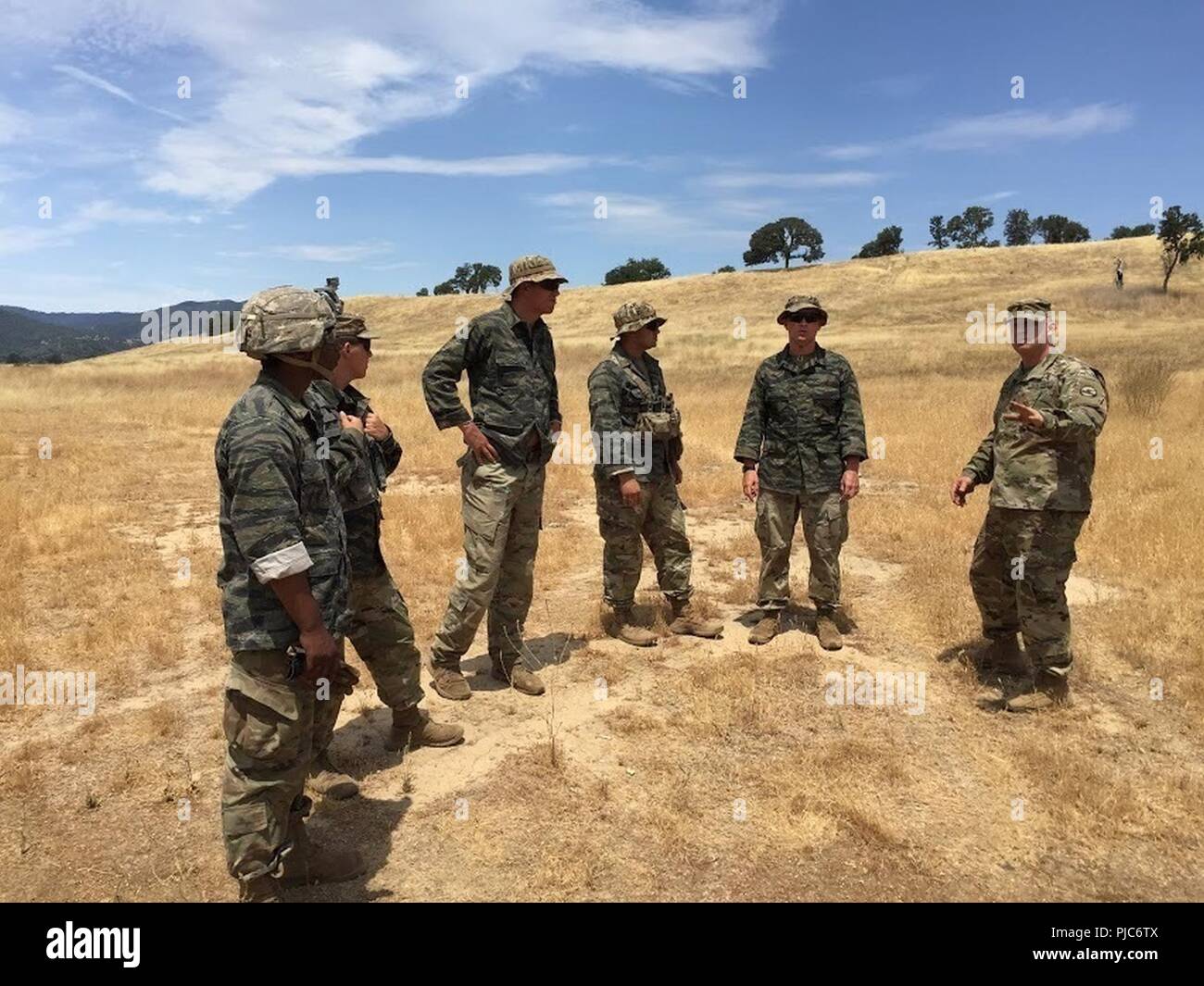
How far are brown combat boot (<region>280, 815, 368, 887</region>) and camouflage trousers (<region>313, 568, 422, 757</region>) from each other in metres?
0.59

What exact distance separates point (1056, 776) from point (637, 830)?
2250 mm

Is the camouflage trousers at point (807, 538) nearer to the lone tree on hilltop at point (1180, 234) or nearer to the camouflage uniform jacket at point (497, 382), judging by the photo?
the camouflage uniform jacket at point (497, 382)

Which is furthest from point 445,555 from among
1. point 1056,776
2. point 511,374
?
point 1056,776

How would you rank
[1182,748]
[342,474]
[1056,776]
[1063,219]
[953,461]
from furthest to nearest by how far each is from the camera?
[1063,219]
[953,461]
[1182,748]
[1056,776]
[342,474]

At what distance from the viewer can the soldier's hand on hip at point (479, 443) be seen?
4.75 m

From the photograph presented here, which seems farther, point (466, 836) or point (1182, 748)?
point (1182, 748)

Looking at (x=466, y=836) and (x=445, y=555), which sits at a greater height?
(x=445, y=555)

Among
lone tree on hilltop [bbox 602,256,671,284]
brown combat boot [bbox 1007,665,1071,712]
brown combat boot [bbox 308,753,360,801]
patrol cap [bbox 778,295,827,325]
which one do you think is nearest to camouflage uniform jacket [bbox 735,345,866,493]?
patrol cap [bbox 778,295,827,325]

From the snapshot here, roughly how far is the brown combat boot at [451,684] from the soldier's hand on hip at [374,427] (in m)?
1.74

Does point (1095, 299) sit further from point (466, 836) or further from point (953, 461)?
point (466, 836)

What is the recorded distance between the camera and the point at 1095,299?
1519 inches

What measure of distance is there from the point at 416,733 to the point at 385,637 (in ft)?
2.41

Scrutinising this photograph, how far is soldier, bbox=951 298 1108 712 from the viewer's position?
454cm

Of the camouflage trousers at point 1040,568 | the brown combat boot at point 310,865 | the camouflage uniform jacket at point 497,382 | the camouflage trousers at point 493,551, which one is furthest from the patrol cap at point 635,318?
the brown combat boot at point 310,865
